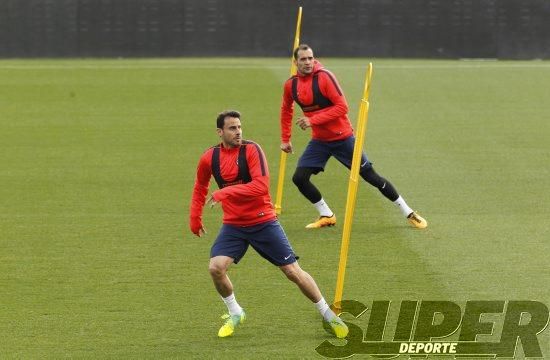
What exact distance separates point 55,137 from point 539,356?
17.1m

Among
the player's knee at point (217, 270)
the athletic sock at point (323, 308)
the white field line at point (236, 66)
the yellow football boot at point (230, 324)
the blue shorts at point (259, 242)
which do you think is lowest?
the white field line at point (236, 66)

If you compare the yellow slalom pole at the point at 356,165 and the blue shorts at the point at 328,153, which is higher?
the yellow slalom pole at the point at 356,165

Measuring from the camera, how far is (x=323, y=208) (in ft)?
54.4

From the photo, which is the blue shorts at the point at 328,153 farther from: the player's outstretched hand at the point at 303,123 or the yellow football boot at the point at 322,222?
the player's outstretched hand at the point at 303,123

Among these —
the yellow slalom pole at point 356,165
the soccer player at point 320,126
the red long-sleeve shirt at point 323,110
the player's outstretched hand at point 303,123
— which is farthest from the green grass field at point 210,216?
the player's outstretched hand at point 303,123

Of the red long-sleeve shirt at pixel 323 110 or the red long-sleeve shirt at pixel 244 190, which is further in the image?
the red long-sleeve shirt at pixel 323 110

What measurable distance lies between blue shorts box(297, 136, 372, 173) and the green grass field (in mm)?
913

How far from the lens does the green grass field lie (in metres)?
11.9

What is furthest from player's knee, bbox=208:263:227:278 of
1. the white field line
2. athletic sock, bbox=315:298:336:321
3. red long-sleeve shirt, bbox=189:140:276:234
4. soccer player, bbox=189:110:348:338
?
the white field line

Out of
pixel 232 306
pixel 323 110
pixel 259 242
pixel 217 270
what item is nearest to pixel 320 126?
pixel 323 110

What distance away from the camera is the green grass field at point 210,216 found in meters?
11.9

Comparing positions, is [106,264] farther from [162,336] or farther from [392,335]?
[392,335]

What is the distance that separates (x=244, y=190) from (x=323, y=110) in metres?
5.04

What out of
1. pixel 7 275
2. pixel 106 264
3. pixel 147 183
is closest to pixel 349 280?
pixel 106 264
